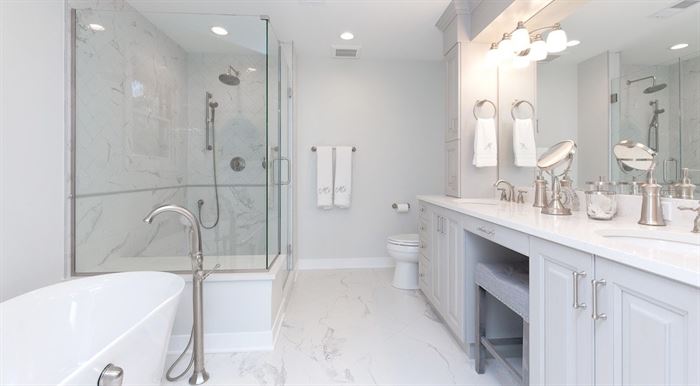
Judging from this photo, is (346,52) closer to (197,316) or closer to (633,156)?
(633,156)

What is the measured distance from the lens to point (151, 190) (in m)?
2.36

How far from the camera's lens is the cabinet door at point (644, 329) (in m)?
0.65

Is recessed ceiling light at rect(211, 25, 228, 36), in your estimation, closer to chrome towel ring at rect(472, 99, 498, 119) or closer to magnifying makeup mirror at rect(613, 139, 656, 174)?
chrome towel ring at rect(472, 99, 498, 119)

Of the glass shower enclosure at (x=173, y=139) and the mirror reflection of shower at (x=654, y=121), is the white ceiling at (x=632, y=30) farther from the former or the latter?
the glass shower enclosure at (x=173, y=139)

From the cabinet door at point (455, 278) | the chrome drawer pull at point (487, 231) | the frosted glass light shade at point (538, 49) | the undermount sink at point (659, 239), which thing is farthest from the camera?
the frosted glass light shade at point (538, 49)

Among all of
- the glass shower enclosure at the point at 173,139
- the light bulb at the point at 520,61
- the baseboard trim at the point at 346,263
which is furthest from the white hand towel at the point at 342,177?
the light bulb at the point at 520,61

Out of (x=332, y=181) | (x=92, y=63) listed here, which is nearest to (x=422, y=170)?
(x=332, y=181)

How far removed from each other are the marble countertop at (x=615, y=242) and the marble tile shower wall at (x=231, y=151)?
1440 mm

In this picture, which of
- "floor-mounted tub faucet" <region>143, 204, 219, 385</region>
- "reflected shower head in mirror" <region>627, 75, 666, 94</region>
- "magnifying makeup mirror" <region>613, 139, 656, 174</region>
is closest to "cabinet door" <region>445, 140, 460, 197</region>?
"magnifying makeup mirror" <region>613, 139, 656, 174</region>

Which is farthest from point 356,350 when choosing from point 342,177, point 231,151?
point 342,177

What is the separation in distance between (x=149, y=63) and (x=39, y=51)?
0.80 metres

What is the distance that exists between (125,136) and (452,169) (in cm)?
239

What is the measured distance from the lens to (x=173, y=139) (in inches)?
99.0

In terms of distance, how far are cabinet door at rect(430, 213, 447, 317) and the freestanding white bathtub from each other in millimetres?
1501
